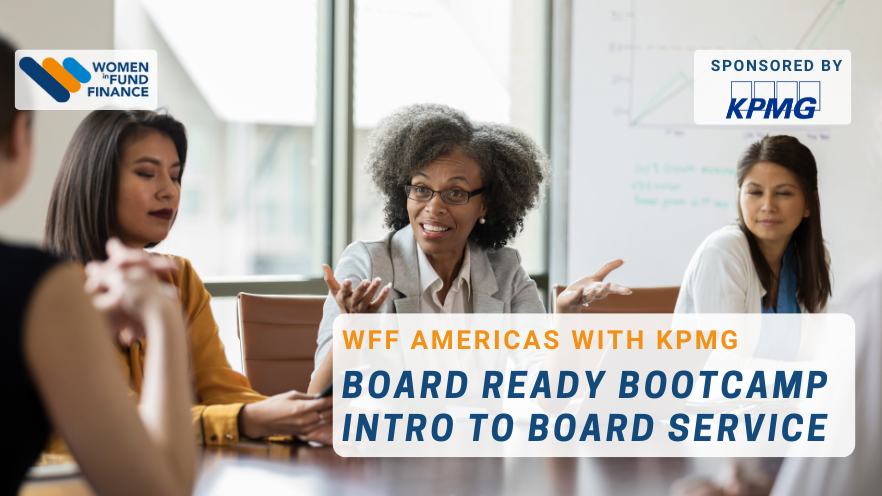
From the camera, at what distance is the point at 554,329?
6.14 feet

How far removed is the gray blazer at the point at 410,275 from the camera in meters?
1.92

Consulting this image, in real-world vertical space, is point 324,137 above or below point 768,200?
above

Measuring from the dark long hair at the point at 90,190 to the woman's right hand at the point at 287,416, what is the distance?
0.46 meters

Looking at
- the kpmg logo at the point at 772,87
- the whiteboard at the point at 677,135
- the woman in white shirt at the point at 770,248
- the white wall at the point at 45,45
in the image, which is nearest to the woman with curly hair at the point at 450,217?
the woman in white shirt at the point at 770,248

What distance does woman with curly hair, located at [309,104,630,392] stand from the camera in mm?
1954

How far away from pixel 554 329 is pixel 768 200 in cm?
87

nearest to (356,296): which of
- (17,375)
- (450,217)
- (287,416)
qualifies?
(287,416)

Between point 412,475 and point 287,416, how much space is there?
0.29 metres

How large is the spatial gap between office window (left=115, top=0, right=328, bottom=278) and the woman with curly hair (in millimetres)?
1324

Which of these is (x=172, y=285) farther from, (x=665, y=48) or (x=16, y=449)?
(x=665, y=48)

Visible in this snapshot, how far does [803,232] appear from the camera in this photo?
228 centimetres

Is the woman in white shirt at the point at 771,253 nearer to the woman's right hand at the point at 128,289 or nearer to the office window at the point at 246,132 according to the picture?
Answer: the woman's right hand at the point at 128,289

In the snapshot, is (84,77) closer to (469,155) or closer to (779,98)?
(469,155)

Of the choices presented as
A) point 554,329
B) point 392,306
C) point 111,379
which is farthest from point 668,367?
point 111,379
